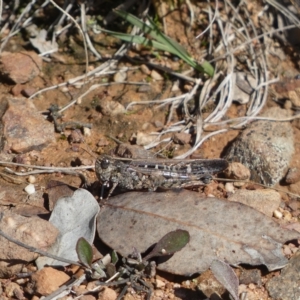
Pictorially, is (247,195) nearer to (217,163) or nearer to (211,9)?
(217,163)

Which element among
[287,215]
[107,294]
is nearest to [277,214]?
[287,215]

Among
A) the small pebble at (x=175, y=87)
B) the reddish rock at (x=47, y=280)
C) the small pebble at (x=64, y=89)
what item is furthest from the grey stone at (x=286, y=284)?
the small pebble at (x=64, y=89)

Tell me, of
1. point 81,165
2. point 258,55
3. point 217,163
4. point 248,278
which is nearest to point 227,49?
Result: point 258,55

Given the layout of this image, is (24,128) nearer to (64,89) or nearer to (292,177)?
(64,89)

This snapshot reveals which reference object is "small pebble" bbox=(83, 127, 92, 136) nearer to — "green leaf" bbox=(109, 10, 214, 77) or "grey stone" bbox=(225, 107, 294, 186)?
"green leaf" bbox=(109, 10, 214, 77)

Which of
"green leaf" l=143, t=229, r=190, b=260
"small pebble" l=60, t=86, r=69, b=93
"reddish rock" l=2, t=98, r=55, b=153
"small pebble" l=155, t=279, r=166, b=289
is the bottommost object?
"small pebble" l=155, t=279, r=166, b=289

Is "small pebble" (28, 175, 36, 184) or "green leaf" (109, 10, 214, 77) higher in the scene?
"green leaf" (109, 10, 214, 77)

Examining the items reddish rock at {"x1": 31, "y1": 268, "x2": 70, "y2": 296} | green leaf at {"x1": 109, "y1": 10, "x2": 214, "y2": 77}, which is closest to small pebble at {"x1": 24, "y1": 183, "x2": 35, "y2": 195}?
reddish rock at {"x1": 31, "y1": 268, "x2": 70, "y2": 296}

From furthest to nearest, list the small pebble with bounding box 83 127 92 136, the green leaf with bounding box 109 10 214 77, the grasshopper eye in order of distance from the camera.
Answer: the green leaf with bounding box 109 10 214 77 < the small pebble with bounding box 83 127 92 136 < the grasshopper eye
